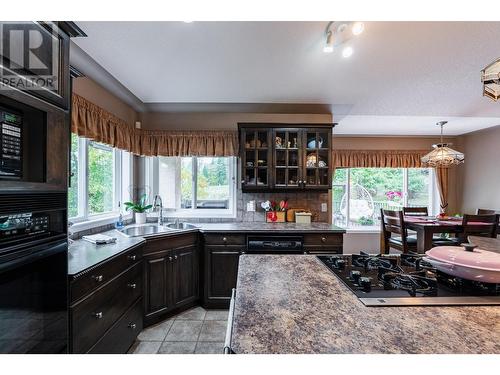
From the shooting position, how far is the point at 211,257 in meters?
2.79

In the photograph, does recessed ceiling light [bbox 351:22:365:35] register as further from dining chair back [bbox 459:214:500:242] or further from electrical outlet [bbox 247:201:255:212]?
dining chair back [bbox 459:214:500:242]

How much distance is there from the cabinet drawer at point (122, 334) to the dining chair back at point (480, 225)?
4.14 metres

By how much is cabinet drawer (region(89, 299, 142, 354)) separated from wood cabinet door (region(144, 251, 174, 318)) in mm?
198

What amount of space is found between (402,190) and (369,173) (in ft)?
2.58

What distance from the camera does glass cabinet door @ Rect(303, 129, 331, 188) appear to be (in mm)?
3258

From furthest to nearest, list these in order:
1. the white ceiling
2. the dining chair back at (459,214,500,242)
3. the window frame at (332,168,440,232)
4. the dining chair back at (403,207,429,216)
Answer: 1. the window frame at (332,168,440,232)
2. the dining chair back at (403,207,429,216)
3. the dining chair back at (459,214,500,242)
4. the white ceiling

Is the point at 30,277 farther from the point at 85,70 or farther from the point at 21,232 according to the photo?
the point at 85,70

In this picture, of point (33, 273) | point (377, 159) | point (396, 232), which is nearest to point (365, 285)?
point (33, 273)

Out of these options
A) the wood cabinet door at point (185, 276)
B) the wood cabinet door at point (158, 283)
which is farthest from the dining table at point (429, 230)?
the wood cabinet door at point (158, 283)

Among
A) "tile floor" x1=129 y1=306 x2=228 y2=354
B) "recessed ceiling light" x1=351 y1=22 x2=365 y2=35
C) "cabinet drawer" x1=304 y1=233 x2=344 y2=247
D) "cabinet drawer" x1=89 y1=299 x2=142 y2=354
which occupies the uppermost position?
"recessed ceiling light" x1=351 y1=22 x2=365 y2=35

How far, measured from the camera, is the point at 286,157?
325 centimetres

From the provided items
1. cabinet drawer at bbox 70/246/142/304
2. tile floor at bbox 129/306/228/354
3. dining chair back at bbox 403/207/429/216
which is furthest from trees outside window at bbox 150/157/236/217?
dining chair back at bbox 403/207/429/216
